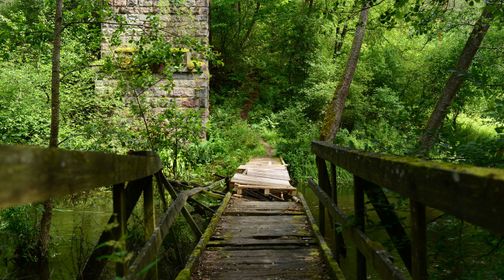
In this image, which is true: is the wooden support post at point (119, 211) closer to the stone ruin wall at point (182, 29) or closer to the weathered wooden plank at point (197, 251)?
the weathered wooden plank at point (197, 251)

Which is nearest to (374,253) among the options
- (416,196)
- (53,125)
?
(416,196)

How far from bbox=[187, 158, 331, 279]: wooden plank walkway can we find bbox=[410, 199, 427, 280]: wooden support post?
1807 millimetres

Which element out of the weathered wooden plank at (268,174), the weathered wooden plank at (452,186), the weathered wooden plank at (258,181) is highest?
the weathered wooden plank at (452,186)

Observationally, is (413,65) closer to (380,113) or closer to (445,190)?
(380,113)

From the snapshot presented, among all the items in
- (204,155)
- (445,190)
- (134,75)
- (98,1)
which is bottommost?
(204,155)

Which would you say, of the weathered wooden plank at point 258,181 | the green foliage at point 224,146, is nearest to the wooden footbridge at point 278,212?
the weathered wooden plank at point 258,181

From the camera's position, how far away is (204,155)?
514 inches

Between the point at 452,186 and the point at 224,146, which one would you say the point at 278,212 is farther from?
the point at 224,146

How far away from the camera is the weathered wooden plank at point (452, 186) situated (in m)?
1.26

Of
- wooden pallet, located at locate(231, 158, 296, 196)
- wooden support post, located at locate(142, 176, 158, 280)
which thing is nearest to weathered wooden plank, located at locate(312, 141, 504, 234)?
wooden support post, located at locate(142, 176, 158, 280)

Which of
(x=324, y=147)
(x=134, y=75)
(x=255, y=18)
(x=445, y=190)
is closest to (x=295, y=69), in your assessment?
(x=255, y=18)

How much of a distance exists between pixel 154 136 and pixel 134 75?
1848 mm

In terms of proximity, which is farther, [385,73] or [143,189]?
[385,73]

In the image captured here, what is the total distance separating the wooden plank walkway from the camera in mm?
3941
